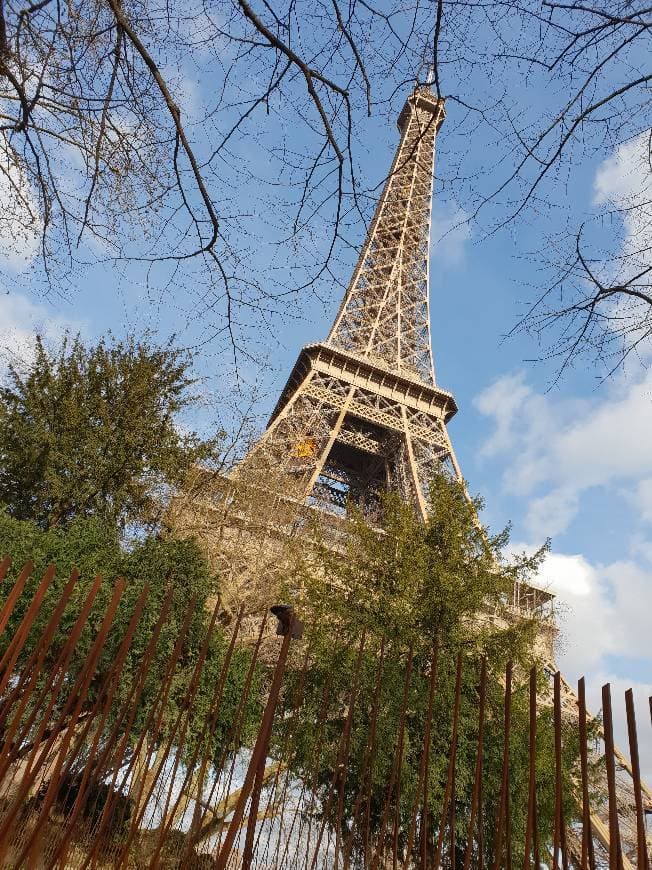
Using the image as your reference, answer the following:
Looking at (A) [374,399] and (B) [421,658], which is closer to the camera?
(B) [421,658]

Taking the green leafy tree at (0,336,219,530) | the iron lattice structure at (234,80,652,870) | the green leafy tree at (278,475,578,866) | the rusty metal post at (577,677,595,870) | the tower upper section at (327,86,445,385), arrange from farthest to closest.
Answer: the tower upper section at (327,86,445,385), the iron lattice structure at (234,80,652,870), the green leafy tree at (0,336,219,530), the green leafy tree at (278,475,578,866), the rusty metal post at (577,677,595,870)

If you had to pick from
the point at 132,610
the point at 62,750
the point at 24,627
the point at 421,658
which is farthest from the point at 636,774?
the point at 421,658

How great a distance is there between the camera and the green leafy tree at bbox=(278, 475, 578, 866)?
9.52 m

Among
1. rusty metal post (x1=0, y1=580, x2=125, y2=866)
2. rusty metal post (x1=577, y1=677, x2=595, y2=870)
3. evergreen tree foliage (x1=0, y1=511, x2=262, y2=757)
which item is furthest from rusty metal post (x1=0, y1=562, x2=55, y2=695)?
evergreen tree foliage (x1=0, y1=511, x2=262, y2=757)

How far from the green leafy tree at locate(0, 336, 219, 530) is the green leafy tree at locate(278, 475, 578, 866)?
13.8ft

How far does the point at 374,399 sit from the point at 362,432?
1.73m

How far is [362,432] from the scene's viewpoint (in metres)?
31.1

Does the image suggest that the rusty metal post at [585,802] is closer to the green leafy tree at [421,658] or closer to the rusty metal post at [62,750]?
the rusty metal post at [62,750]

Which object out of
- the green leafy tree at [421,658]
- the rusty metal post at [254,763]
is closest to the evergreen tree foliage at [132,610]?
the green leafy tree at [421,658]

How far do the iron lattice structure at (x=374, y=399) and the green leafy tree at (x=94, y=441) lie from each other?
4.33m

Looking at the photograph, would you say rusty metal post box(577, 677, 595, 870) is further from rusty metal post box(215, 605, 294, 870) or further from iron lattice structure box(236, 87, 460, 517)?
iron lattice structure box(236, 87, 460, 517)

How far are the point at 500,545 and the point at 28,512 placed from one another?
34.3ft

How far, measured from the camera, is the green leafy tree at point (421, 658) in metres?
9.52

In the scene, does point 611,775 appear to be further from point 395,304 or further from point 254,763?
point 395,304
